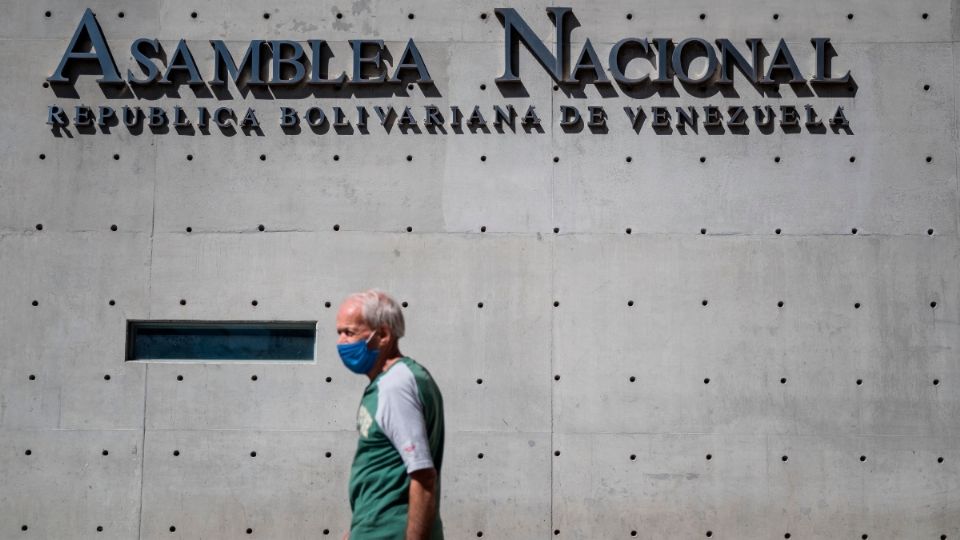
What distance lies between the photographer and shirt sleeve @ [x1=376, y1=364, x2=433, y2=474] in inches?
166

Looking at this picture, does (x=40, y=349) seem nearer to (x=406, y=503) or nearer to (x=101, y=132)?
(x=101, y=132)

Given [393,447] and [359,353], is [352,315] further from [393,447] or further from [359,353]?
[393,447]

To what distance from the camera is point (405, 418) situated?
14.0 feet

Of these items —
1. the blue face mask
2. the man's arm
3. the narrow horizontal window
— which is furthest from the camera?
the narrow horizontal window

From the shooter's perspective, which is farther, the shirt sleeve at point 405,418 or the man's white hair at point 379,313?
the man's white hair at point 379,313

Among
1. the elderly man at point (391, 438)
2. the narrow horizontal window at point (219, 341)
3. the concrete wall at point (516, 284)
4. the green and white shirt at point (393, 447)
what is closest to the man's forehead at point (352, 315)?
the elderly man at point (391, 438)

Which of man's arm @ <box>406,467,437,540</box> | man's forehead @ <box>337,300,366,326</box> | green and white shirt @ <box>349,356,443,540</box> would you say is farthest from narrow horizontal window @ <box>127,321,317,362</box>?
man's arm @ <box>406,467,437,540</box>

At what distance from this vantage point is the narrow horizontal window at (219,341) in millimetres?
8328

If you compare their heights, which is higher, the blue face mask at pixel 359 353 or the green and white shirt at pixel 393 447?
the blue face mask at pixel 359 353

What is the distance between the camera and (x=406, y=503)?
14.1 ft

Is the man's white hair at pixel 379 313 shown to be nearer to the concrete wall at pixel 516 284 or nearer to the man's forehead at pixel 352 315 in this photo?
the man's forehead at pixel 352 315

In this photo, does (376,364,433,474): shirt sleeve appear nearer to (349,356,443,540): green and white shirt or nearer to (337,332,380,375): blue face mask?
(349,356,443,540): green and white shirt

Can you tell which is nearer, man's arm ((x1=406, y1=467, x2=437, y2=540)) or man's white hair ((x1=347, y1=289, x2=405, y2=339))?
man's arm ((x1=406, y1=467, x2=437, y2=540))

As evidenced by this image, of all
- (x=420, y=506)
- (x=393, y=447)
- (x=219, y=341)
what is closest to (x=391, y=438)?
(x=393, y=447)
